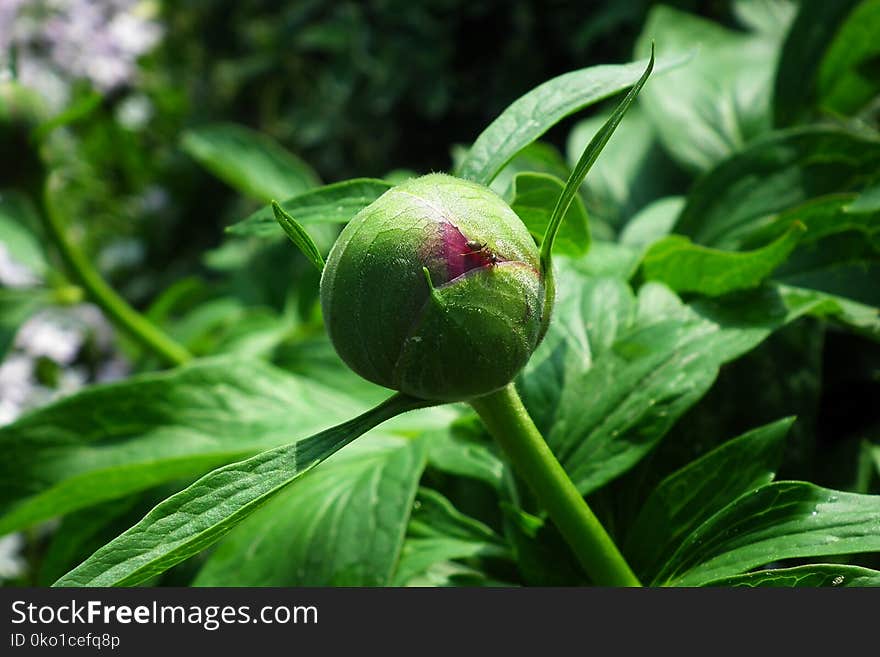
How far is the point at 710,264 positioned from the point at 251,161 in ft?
2.39

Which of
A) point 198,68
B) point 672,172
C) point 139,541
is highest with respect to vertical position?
point 198,68

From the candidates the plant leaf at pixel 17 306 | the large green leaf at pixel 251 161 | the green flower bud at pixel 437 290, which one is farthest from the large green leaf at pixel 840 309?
the plant leaf at pixel 17 306

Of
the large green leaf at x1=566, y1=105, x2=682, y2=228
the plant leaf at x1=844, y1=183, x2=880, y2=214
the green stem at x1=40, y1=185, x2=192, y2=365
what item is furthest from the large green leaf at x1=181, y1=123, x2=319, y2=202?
the plant leaf at x1=844, y1=183, x2=880, y2=214

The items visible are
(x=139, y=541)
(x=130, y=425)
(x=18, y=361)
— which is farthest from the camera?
(x=18, y=361)

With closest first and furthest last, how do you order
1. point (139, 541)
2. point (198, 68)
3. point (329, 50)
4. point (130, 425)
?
point (139, 541), point (130, 425), point (329, 50), point (198, 68)

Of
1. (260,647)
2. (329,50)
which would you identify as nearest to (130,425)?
(260,647)

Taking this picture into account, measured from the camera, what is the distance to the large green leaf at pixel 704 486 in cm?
53

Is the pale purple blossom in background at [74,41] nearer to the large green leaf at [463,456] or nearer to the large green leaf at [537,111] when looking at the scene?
the large green leaf at [463,456]

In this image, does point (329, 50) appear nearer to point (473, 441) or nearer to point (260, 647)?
point (473, 441)

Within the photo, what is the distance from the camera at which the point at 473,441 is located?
678 mm

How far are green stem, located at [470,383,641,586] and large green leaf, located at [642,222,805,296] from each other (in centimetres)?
23

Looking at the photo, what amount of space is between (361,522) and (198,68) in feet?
6.13

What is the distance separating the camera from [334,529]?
0.65 meters

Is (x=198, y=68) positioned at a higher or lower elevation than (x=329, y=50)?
higher
